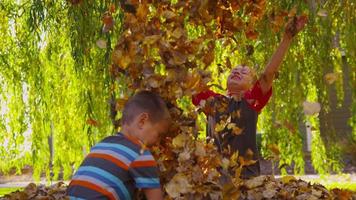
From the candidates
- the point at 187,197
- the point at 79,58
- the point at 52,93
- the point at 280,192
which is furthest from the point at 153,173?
the point at 52,93

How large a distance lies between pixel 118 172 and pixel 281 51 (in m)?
1.48

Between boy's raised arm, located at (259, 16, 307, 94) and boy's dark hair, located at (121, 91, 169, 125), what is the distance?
35.1 inches

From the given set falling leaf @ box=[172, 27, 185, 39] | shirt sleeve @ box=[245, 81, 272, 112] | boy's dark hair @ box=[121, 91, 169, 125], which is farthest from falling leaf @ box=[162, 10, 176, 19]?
shirt sleeve @ box=[245, 81, 272, 112]

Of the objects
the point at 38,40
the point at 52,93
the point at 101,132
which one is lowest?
the point at 101,132

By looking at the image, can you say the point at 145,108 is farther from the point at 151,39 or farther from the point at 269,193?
the point at 269,193

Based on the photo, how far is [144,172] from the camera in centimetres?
254

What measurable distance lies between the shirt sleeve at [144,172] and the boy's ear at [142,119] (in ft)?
0.40

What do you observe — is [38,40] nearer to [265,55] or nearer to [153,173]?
[265,55]

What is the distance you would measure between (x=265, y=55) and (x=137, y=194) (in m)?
4.46

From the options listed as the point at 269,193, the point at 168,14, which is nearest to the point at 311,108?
the point at 168,14

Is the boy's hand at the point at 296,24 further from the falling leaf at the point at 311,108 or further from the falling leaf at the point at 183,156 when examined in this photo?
the falling leaf at the point at 183,156

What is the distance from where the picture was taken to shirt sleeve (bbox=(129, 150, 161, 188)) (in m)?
2.53

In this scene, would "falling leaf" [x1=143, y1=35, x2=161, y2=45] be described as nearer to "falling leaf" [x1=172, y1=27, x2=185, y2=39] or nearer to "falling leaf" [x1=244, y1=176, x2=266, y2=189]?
"falling leaf" [x1=172, y1=27, x2=185, y2=39]

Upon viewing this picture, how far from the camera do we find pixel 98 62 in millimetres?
6762
